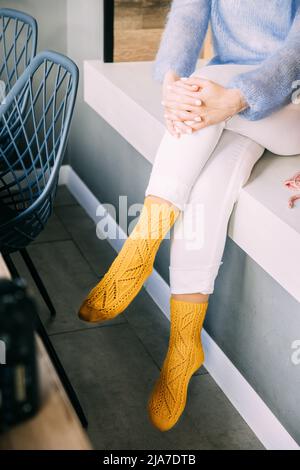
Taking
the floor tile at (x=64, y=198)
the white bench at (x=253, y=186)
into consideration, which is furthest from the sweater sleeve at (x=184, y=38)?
the floor tile at (x=64, y=198)

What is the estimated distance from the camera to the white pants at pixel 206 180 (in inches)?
60.6

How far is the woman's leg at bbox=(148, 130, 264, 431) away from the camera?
5.09 ft

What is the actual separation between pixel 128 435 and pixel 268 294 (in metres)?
0.51

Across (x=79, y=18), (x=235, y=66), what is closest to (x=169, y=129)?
(x=235, y=66)

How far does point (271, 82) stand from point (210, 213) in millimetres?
341

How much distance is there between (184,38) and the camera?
1.78 metres

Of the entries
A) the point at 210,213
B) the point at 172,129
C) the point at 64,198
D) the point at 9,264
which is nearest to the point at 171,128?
the point at 172,129

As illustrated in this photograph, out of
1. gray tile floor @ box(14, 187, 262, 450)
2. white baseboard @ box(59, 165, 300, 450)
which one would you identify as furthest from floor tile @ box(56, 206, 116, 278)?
white baseboard @ box(59, 165, 300, 450)

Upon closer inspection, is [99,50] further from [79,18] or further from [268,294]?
[268,294]

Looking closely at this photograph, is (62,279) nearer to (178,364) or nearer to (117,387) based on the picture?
(117,387)

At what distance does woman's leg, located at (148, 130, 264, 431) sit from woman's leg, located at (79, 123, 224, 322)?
0.13 feet

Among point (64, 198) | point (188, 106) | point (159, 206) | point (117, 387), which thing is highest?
point (188, 106)

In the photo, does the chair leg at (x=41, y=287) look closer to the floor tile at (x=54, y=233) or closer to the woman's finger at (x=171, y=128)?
the floor tile at (x=54, y=233)
